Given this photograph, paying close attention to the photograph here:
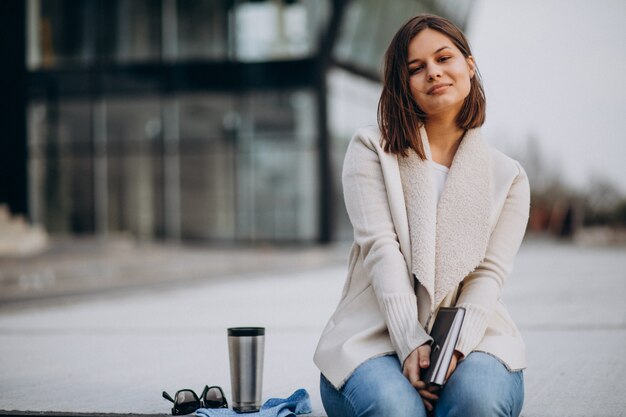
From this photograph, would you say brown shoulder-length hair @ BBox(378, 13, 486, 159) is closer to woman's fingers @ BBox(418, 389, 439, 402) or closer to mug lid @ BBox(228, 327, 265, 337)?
woman's fingers @ BBox(418, 389, 439, 402)

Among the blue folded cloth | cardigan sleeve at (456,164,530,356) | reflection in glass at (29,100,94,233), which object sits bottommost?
reflection in glass at (29,100,94,233)

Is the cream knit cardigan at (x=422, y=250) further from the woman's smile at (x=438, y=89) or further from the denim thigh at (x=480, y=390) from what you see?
the woman's smile at (x=438, y=89)

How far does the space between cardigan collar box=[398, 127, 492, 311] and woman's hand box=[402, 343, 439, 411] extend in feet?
0.76

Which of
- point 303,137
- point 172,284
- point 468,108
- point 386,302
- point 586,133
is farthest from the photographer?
point 586,133

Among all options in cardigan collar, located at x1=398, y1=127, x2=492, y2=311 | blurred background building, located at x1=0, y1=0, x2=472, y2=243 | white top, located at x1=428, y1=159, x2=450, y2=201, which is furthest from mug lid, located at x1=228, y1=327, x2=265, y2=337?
blurred background building, located at x1=0, y1=0, x2=472, y2=243

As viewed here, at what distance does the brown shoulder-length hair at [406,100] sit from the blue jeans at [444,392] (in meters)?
0.81

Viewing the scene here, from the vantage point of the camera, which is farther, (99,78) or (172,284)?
(99,78)

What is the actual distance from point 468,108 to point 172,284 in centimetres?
1161

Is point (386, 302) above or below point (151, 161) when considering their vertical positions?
above

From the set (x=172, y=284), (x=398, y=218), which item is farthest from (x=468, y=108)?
(x=172, y=284)

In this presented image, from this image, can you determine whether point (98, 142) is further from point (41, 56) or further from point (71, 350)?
point (71, 350)

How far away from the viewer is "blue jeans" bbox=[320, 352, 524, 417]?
281cm

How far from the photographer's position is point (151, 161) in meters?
28.1

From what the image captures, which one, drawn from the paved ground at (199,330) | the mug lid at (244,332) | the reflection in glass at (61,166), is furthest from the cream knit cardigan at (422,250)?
the reflection in glass at (61,166)
